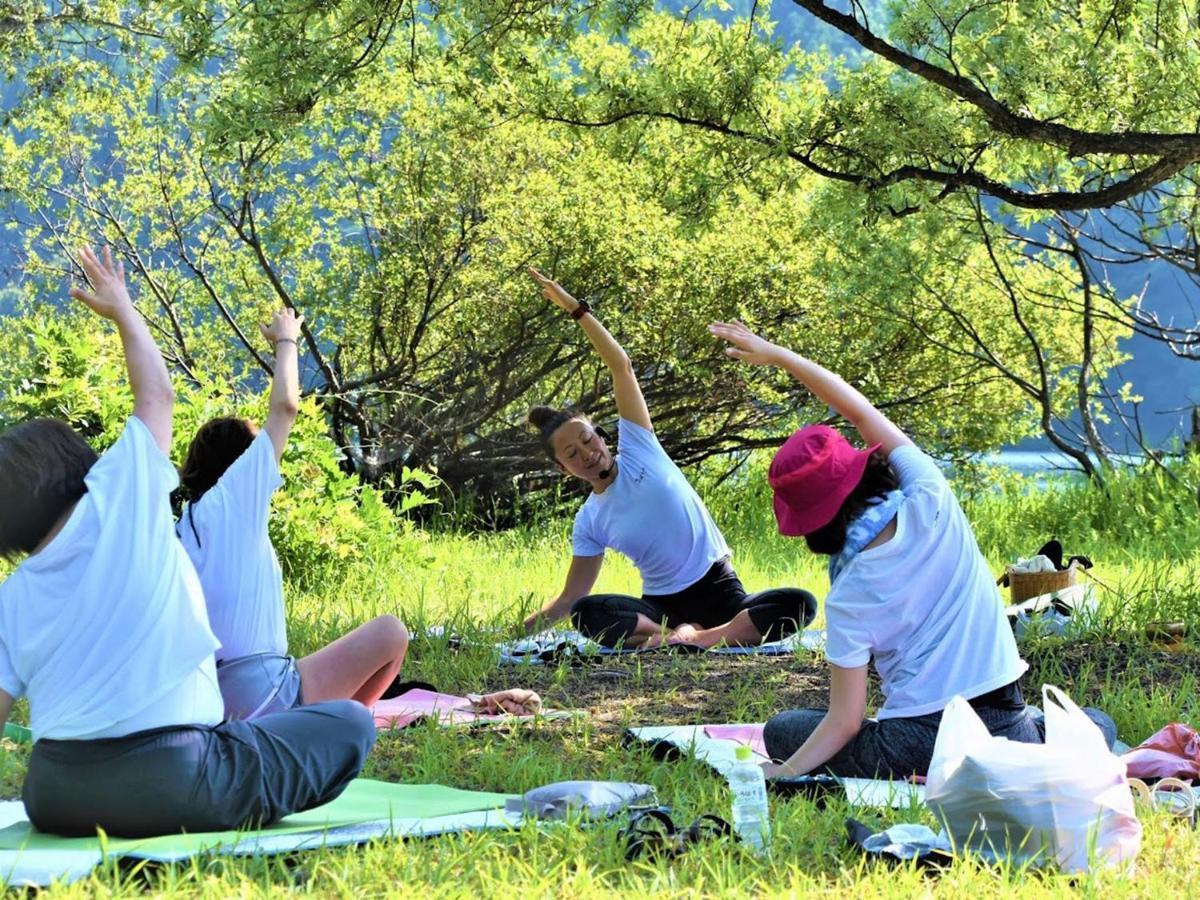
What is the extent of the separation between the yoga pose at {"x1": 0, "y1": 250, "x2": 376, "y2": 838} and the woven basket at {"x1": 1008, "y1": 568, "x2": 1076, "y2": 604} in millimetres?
4668

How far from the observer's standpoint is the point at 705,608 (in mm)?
7141

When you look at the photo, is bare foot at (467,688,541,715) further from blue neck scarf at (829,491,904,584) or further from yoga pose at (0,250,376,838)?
yoga pose at (0,250,376,838)

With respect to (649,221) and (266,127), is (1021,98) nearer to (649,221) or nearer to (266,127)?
(266,127)

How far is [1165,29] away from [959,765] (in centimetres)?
620

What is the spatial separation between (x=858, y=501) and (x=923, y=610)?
0.35 metres

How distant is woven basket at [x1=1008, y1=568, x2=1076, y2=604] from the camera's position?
23.9ft

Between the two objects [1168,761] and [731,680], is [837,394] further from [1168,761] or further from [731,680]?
[731,680]

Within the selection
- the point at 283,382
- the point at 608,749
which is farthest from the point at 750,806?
the point at 283,382

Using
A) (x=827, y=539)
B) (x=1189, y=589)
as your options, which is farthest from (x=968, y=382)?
(x=827, y=539)

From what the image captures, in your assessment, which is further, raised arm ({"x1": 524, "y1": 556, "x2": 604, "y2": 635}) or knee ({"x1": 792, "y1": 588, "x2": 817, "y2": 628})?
raised arm ({"x1": 524, "y1": 556, "x2": 604, "y2": 635})

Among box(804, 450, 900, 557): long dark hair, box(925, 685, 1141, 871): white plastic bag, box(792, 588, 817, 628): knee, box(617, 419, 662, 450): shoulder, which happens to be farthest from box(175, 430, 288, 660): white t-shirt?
box(792, 588, 817, 628): knee

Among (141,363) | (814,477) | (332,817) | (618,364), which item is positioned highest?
(618,364)

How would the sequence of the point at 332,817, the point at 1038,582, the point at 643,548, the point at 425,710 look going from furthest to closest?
the point at 1038,582 → the point at 643,548 → the point at 425,710 → the point at 332,817

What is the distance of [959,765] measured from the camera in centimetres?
344
